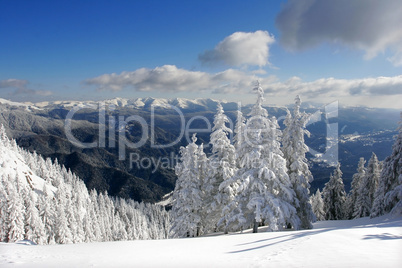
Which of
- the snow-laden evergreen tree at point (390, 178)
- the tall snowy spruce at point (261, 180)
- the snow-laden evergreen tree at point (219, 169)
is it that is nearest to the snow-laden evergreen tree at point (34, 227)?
the snow-laden evergreen tree at point (219, 169)

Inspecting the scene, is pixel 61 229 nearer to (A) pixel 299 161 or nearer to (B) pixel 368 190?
(A) pixel 299 161

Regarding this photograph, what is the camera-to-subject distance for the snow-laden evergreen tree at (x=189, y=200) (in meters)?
23.9

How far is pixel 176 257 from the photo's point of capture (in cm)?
1047

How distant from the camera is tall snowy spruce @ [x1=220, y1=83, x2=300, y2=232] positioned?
18.3 m

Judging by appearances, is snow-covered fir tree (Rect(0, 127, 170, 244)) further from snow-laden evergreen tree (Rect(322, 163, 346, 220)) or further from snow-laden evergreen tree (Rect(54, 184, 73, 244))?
snow-laden evergreen tree (Rect(322, 163, 346, 220))

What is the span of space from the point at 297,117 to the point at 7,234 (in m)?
46.4

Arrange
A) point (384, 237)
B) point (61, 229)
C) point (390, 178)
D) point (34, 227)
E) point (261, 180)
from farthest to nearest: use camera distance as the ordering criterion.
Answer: point (61, 229)
point (34, 227)
point (390, 178)
point (261, 180)
point (384, 237)

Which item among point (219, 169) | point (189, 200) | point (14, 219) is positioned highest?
point (219, 169)

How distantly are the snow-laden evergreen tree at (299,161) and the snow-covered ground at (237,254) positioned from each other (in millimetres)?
9081

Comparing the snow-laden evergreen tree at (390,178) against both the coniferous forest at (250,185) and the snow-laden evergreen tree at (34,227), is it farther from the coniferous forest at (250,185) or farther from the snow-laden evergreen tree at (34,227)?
the snow-laden evergreen tree at (34,227)

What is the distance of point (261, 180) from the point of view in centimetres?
1920

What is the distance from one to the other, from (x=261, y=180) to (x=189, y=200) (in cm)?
868

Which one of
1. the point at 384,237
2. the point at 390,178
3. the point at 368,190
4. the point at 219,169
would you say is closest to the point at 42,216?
the point at 219,169

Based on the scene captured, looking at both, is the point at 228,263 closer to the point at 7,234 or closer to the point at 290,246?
the point at 290,246
